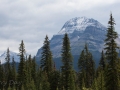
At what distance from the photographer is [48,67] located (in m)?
65.0

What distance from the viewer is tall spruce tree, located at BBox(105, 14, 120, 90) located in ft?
136

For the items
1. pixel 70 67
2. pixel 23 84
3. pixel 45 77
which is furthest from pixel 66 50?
pixel 23 84

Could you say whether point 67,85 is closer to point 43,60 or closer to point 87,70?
point 43,60

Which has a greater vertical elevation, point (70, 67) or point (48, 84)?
point (70, 67)

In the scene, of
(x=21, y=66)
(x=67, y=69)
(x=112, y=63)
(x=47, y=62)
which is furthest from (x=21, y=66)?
(x=112, y=63)

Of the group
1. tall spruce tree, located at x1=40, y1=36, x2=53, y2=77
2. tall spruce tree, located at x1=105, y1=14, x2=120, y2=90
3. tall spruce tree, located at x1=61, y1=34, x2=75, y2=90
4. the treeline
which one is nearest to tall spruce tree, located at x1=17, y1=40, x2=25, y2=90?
the treeline

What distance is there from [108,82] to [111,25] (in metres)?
9.59

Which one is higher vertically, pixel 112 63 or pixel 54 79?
pixel 112 63

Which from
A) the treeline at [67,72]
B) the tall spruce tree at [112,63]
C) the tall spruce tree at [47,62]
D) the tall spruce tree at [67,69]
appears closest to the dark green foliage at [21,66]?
the treeline at [67,72]

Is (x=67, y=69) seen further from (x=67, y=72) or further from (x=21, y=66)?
(x=21, y=66)

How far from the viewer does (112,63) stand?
138ft

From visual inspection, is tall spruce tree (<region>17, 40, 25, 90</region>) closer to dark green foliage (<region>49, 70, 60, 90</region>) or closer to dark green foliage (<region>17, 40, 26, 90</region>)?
dark green foliage (<region>17, 40, 26, 90</region>)

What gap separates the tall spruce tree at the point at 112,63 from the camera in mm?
41438

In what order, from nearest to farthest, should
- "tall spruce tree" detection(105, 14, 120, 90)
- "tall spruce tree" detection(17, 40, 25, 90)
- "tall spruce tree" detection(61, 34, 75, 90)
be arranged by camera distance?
"tall spruce tree" detection(105, 14, 120, 90) < "tall spruce tree" detection(61, 34, 75, 90) < "tall spruce tree" detection(17, 40, 25, 90)
